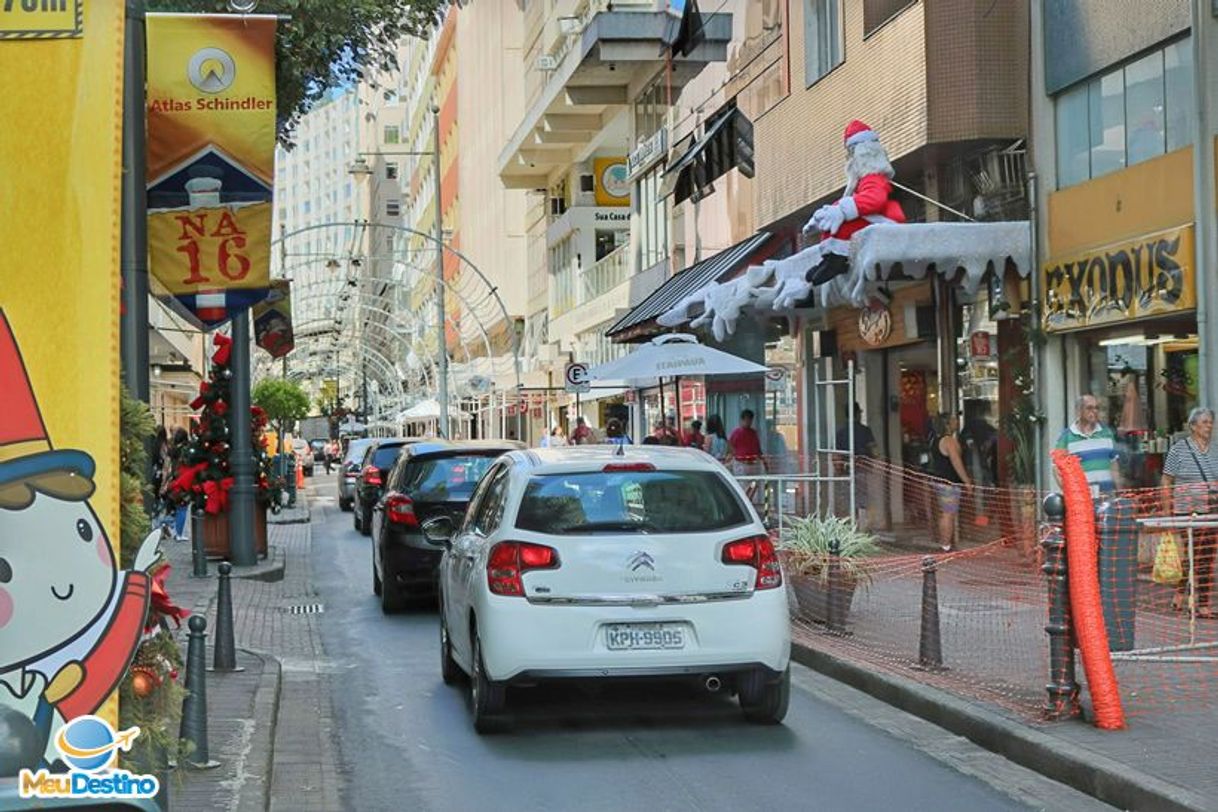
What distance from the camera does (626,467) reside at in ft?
31.0

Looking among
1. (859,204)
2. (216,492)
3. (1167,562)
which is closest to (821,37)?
(859,204)

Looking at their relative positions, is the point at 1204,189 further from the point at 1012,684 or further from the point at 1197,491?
the point at 1012,684

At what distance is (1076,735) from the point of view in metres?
8.24

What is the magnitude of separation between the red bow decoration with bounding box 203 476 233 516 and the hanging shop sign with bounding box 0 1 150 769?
48.0 feet

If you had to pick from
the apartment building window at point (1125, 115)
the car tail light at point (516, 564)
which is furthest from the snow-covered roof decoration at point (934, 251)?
the car tail light at point (516, 564)

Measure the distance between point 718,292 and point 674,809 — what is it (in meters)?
15.6

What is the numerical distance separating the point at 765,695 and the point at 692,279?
62.9 feet

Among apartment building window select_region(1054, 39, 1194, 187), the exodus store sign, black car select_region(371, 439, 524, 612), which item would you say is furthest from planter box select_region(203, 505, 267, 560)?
apartment building window select_region(1054, 39, 1194, 187)

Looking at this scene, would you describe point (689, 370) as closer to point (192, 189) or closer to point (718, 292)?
point (718, 292)

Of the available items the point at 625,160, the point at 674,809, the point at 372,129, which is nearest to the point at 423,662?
the point at 674,809

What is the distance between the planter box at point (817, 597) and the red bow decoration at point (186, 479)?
355 inches

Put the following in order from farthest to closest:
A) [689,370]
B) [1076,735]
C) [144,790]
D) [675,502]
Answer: [689,370] → [675,502] → [1076,735] → [144,790]

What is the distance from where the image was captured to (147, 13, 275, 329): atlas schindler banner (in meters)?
11.5

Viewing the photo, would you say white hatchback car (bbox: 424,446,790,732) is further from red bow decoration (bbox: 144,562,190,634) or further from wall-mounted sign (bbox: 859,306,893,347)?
wall-mounted sign (bbox: 859,306,893,347)
